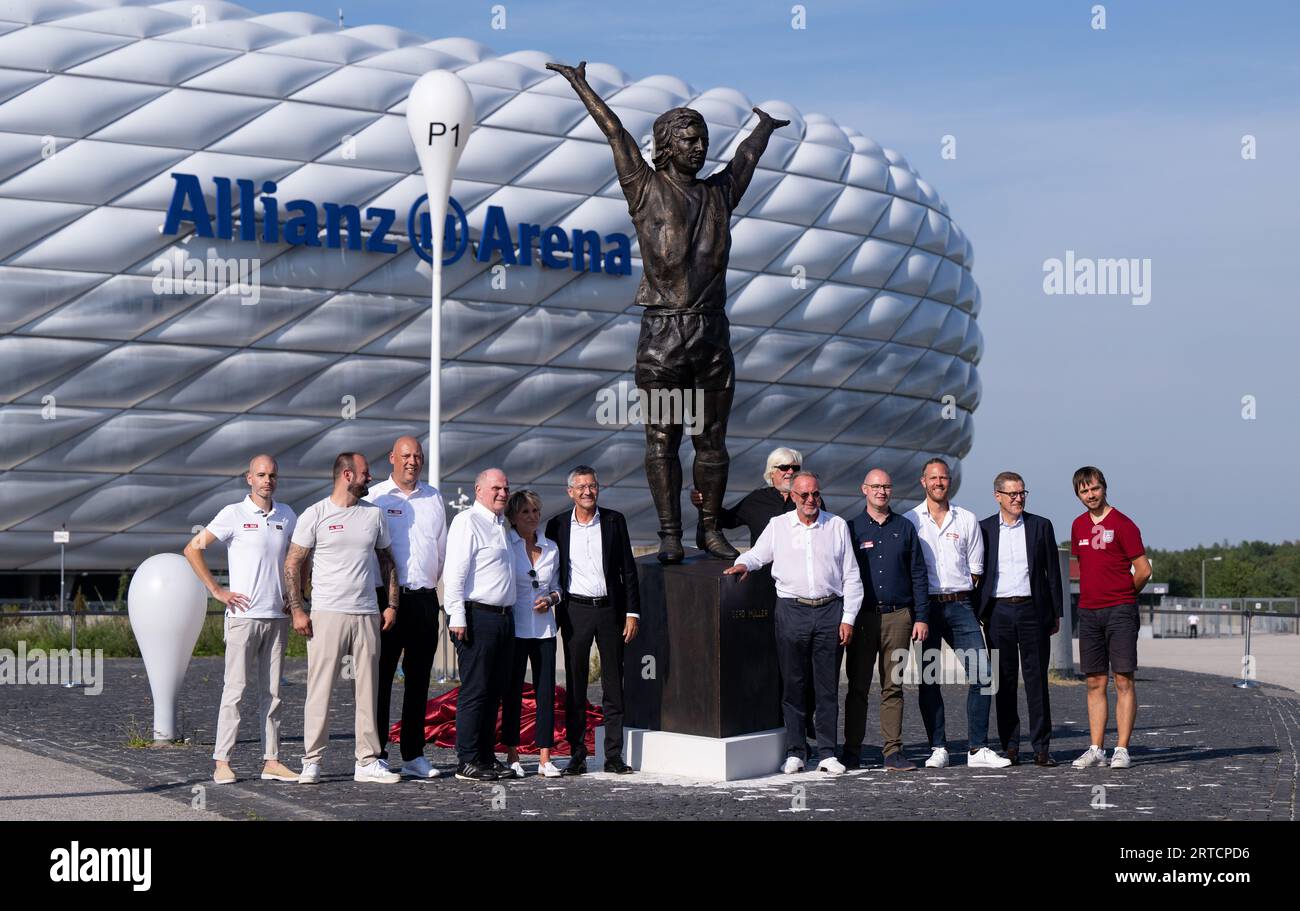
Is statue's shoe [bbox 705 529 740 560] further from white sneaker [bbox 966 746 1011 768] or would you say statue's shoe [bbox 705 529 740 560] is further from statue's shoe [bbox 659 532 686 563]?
white sneaker [bbox 966 746 1011 768]

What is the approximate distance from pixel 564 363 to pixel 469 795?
93.5 ft

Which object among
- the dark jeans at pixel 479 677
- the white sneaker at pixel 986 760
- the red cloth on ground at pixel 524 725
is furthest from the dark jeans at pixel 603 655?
the white sneaker at pixel 986 760

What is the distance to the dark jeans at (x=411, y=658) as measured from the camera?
328 inches

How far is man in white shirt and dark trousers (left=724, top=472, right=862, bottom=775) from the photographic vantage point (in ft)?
28.3

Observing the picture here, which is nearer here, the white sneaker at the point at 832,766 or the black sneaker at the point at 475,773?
the black sneaker at the point at 475,773

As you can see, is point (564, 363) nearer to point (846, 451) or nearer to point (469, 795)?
point (846, 451)

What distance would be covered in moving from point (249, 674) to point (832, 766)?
10.2 ft

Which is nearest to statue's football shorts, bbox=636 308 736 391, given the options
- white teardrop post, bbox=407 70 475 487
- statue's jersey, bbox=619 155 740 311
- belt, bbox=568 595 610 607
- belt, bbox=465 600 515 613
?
statue's jersey, bbox=619 155 740 311

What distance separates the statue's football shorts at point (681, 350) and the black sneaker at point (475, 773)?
7.55 ft

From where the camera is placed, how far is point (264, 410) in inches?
1288

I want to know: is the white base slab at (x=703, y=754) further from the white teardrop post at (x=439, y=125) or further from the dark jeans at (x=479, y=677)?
the white teardrop post at (x=439, y=125)

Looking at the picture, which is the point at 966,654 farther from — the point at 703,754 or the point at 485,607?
the point at 485,607

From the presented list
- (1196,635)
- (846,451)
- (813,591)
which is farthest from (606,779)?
(846,451)

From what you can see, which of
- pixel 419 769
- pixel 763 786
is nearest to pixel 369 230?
pixel 419 769
